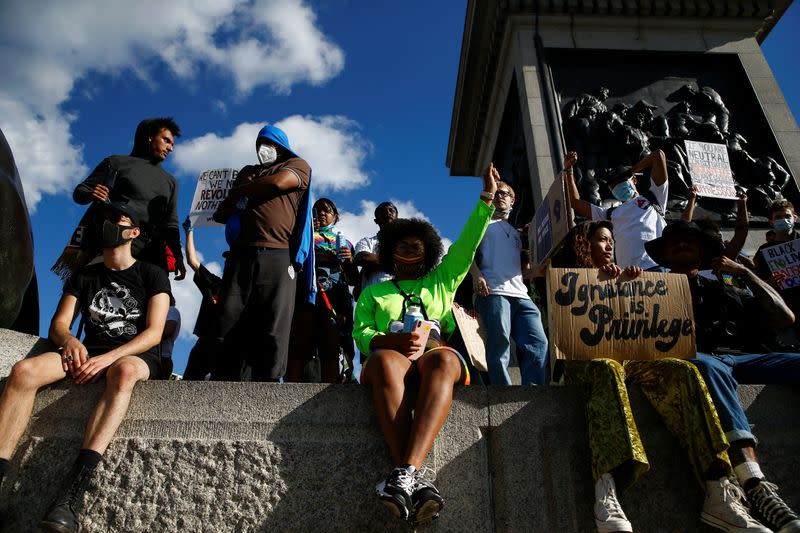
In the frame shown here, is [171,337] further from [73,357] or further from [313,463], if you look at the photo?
[313,463]

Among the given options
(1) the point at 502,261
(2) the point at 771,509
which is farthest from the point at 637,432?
(1) the point at 502,261

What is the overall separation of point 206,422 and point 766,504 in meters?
2.93

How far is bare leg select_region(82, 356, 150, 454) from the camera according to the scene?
320 cm

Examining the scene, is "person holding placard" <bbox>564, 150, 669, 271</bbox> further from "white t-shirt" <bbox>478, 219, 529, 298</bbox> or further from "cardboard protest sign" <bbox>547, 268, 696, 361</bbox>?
"cardboard protest sign" <bbox>547, 268, 696, 361</bbox>

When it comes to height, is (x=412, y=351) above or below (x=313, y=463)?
above

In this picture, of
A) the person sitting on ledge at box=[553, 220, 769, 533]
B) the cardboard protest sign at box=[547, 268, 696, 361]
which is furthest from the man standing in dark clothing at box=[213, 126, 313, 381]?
the person sitting on ledge at box=[553, 220, 769, 533]

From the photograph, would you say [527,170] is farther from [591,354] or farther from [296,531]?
[296,531]

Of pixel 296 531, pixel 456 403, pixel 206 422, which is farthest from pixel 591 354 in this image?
pixel 206 422

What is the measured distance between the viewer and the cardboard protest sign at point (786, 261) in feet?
18.9

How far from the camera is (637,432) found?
3.24 m

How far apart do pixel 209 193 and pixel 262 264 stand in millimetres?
2579

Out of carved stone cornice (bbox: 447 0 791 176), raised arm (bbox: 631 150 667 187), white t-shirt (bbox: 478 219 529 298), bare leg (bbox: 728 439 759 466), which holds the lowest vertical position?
bare leg (bbox: 728 439 759 466)

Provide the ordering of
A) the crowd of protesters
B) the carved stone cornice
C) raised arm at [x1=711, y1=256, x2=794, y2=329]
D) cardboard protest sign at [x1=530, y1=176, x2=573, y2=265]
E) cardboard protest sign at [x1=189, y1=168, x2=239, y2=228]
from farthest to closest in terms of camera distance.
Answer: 1. the carved stone cornice
2. cardboard protest sign at [x1=189, y1=168, x2=239, y2=228]
3. cardboard protest sign at [x1=530, y1=176, x2=573, y2=265]
4. raised arm at [x1=711, y1=256, x2=794, y2=329]
5. the crowd of protesters

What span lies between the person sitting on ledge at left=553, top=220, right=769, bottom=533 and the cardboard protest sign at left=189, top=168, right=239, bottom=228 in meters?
4.14
